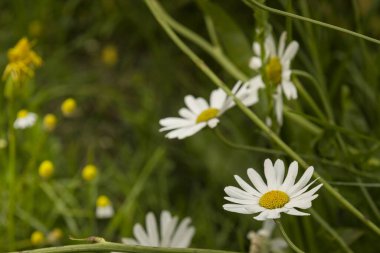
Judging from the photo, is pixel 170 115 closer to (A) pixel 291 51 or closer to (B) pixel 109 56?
(B) pixel 109 56

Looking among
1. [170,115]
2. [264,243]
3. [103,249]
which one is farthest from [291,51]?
[170,115]

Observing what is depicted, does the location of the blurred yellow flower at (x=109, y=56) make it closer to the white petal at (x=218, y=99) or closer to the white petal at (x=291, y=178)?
the white petal at (x=218, y=99)

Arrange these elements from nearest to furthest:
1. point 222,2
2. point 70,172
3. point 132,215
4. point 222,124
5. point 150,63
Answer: point 132,215 < point 70,172 < point 222,124 < point 222,2 < point 150,63

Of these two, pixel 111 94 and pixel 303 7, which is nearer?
pixel 303 7

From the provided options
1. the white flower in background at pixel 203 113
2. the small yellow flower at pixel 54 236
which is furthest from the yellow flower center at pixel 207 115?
the small yellow flower at pixel 54 236

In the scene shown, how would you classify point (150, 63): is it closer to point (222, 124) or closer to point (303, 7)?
point (222, 124)

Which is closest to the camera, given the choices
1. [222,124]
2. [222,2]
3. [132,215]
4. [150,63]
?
[132,215]

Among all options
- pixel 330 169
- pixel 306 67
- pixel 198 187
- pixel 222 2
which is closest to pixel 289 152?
pixel 330 169

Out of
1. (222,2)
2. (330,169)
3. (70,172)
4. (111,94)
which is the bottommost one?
(330,169)
